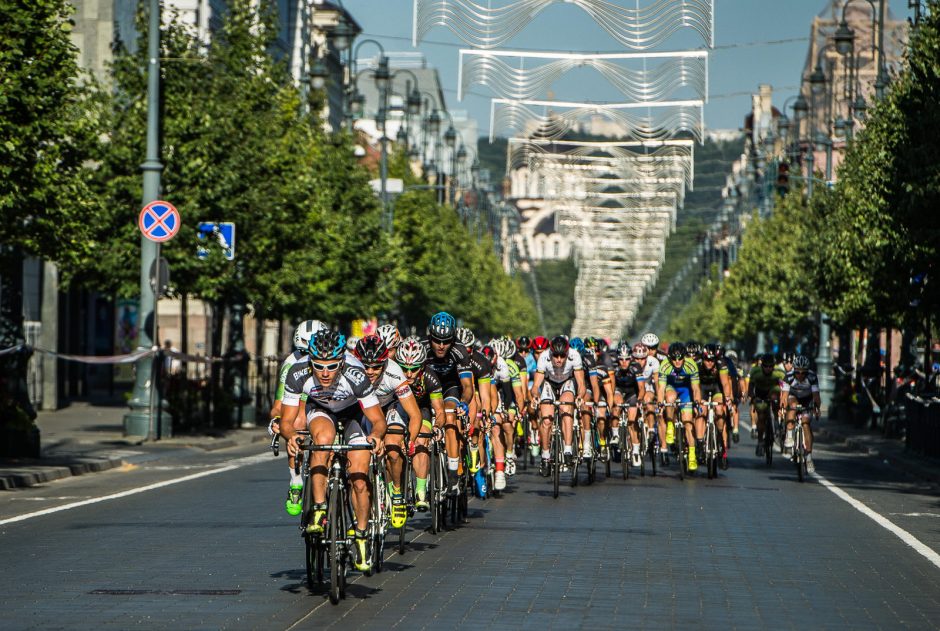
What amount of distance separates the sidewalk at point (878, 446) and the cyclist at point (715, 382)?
3.02m

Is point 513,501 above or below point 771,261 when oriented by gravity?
below

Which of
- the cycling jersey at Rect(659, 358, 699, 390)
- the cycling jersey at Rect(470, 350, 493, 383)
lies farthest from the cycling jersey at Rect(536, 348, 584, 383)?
the cycling jersey at Rect(470, 350, 493, 383)

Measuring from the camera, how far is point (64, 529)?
53.6 feet

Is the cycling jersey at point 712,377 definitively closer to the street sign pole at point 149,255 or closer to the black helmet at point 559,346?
the black helmet at point 559,346

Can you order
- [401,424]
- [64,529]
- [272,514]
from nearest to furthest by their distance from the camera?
[401,424] < [64,529] < [272,514]

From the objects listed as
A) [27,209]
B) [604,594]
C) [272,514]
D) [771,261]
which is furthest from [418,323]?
[604,594]

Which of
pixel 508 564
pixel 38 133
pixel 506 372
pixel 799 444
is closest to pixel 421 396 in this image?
pixel 508 564

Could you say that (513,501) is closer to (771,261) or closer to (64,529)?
(64,529)

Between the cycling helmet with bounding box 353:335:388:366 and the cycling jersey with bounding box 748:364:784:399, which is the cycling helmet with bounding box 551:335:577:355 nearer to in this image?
the cycling jersey with bounding box 748:364:784:399

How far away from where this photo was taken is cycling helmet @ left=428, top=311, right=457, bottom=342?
16.2 meters

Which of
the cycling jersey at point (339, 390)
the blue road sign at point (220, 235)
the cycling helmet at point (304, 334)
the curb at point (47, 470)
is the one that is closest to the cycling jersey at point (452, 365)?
the cycling helmet at point (304, 334)

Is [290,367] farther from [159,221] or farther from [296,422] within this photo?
[159,221]

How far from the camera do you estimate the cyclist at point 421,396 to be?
1489cm

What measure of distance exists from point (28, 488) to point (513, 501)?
589cm
